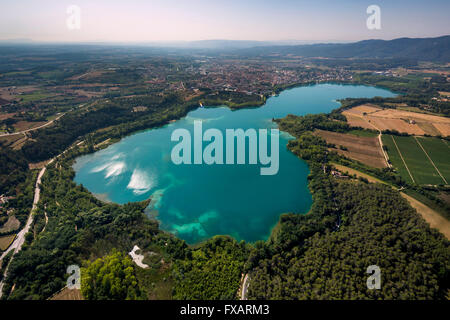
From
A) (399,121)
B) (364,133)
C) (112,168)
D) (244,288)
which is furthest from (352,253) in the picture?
(399,121)

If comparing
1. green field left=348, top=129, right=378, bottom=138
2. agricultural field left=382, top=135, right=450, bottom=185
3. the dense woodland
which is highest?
green field left=348, top=129, right=378, bottom=138

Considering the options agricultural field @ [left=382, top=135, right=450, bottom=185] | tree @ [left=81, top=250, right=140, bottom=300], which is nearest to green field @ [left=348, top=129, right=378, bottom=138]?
agricultural field @ [left=382, top=135, right=450, bottom=185]

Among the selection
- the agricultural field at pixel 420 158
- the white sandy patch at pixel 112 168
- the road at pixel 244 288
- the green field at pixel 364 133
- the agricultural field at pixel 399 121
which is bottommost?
the road at pixel 244 288

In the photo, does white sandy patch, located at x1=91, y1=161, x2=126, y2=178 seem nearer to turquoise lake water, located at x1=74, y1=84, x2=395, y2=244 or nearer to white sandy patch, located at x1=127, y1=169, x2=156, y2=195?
turquoise lake water, located at x1=74, y1=84, x2=395, y2=244

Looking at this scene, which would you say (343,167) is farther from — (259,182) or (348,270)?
(348,270)

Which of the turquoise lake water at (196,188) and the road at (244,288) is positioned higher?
the turquoise lake water at (196,188)

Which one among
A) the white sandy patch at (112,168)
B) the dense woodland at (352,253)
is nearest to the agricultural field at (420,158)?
the dense woodland at (352,253)

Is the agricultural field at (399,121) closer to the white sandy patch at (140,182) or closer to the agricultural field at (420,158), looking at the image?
the agricultural field at (420,158)
